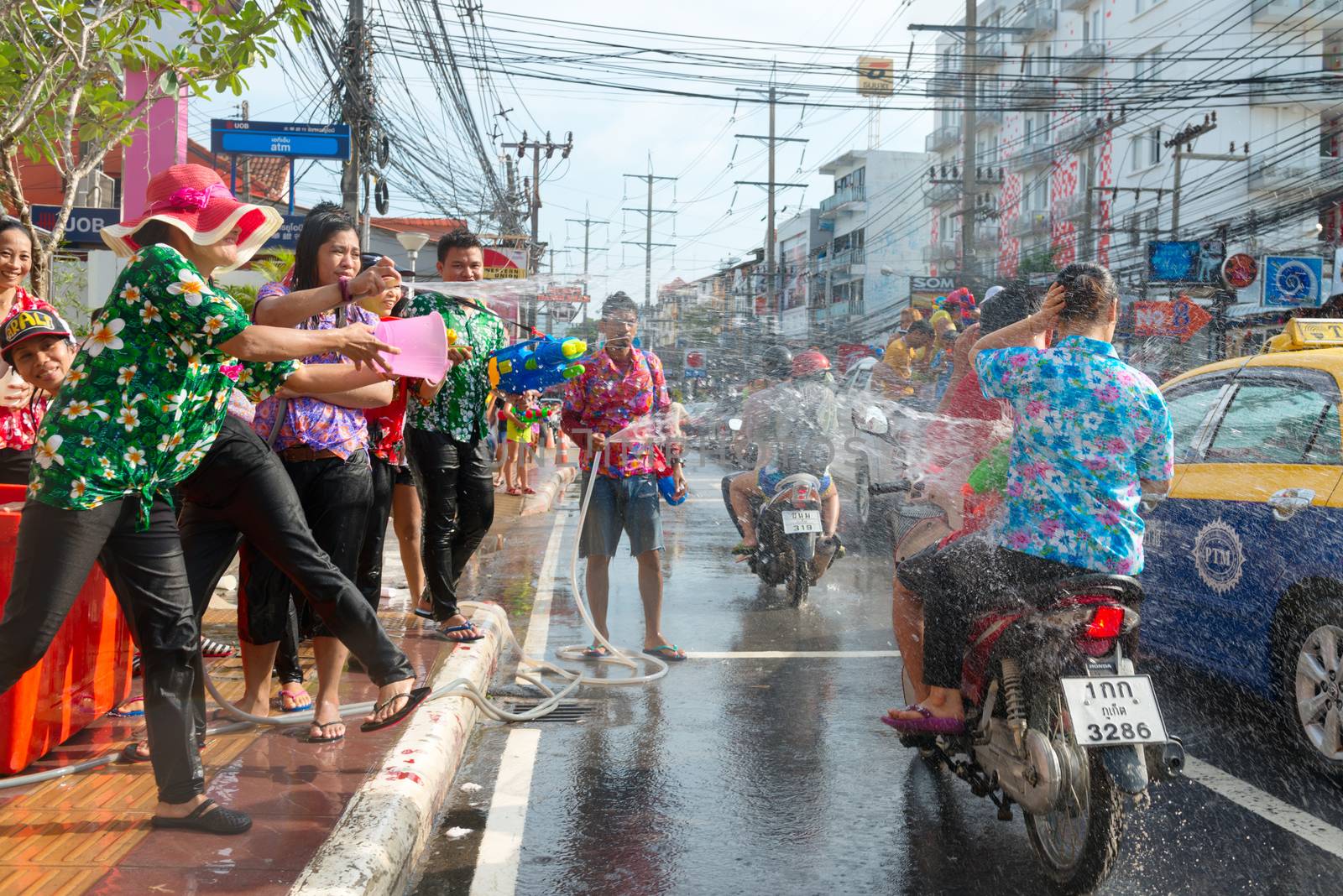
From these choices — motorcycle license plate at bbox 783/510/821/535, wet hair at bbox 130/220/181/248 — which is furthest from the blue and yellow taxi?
wet hair at bbox 130/220/181/248

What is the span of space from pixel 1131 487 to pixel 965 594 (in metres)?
0.62

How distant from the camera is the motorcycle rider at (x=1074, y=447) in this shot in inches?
138

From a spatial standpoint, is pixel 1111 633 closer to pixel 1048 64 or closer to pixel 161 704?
pixel 161 704

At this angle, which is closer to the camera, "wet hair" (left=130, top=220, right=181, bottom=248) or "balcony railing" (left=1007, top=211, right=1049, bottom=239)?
"wet hair" (left=130, top=220, right=181, bottom=248)

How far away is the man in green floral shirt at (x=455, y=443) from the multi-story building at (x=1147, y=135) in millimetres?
15639

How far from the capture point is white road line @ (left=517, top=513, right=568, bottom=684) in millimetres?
6770

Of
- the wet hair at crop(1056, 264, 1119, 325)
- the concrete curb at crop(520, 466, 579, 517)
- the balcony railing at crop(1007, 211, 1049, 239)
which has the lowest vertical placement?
the concrete curb at crop(520, 466, 579, 517)

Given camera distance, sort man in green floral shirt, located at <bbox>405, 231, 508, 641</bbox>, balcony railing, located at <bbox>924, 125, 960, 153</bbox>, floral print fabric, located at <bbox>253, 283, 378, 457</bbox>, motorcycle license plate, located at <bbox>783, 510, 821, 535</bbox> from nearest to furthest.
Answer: floral print fabric, located at <bbox>253, 283, 378, 457</bbox> → man in green floral shirt, located at <bbox>405, 231, 508, 641</bbox> → motorcycle license plate, located at <bbox>783, 510, 821, 535</bbox> → balcony railing, located at <bbox>924, 125, 960, 153</bbox>

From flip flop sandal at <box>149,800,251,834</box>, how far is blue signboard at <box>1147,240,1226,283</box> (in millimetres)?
22310

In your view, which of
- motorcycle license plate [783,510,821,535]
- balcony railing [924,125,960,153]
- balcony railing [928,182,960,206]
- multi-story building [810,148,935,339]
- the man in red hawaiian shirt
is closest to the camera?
the man in red hawaiian shirt

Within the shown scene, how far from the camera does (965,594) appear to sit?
385cm

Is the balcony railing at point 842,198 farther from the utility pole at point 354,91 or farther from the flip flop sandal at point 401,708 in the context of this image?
the flip flop sandal at point 401,708

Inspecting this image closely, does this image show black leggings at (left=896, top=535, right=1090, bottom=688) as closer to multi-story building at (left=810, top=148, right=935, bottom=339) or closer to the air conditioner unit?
the air conditioner unit

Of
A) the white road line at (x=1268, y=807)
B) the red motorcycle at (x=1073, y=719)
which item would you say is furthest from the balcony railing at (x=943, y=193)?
the red motorcycle at (x=1073, y=719)
